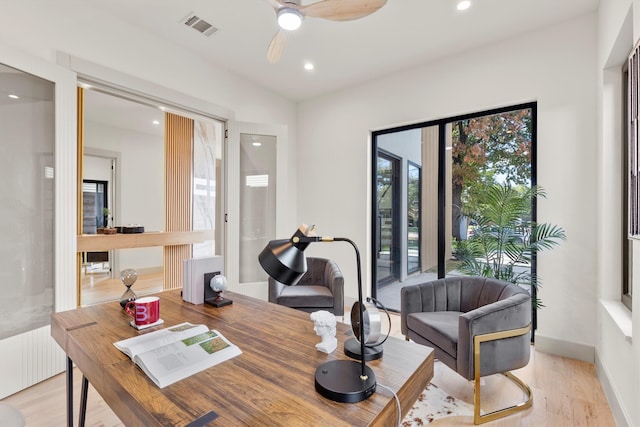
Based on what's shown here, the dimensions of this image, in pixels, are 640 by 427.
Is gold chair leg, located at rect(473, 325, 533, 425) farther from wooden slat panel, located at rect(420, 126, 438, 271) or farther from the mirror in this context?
the mirror

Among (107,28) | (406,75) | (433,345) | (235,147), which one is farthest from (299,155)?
(433,345)

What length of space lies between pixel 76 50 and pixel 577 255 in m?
4.43

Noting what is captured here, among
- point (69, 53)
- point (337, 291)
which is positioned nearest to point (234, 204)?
point (337, 291)

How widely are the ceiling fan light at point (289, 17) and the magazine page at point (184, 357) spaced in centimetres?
180

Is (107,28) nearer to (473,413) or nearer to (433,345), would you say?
(433,345)

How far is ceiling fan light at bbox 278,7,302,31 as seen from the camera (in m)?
1.83

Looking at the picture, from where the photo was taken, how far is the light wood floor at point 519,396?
181 centimetres

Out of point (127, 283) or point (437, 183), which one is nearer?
point (127, 283)

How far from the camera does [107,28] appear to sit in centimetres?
260

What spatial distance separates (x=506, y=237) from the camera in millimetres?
2664

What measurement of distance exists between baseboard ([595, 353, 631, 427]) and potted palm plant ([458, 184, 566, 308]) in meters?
0.55

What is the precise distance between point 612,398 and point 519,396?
Result: 0.52 metres

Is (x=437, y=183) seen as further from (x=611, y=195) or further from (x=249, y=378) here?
(x=249, y=378)

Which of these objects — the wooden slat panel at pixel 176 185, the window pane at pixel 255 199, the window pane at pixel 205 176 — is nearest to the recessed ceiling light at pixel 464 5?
the window pane at pixel 255 199
